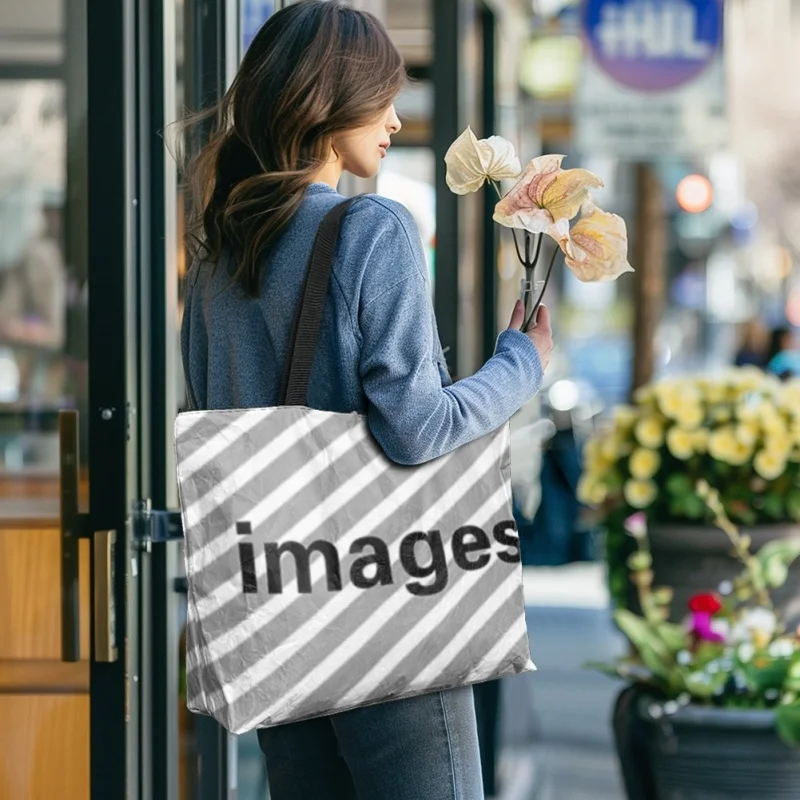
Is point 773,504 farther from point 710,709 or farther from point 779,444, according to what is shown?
point 710,709

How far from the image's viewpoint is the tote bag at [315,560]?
174 centimetres

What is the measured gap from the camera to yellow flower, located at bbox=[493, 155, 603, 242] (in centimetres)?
195

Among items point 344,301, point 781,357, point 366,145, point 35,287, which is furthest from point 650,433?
point 781,357

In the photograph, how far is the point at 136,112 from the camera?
2.36 metres

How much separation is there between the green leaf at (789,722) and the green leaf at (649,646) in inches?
12.8

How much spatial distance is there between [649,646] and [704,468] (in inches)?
53.0

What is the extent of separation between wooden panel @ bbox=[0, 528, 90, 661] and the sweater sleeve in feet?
2.55

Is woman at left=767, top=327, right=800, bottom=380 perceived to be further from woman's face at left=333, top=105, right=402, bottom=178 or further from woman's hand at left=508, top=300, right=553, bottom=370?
woman's face at left=333, top=105, right=402, bottom=178

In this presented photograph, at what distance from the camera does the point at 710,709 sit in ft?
11.0

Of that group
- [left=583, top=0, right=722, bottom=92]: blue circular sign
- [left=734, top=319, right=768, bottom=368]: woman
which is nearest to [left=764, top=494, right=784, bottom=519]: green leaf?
[left=583, top=0, right=722, bottom=92]: blue circular sign

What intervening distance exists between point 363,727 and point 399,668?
0.36 ft

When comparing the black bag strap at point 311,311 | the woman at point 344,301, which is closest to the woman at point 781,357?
the woman at point 344,301

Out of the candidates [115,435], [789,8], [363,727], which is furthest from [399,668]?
[789,8]

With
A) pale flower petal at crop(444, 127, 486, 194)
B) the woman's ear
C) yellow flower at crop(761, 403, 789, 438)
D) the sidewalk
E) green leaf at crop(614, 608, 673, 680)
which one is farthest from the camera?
the sidewalk
